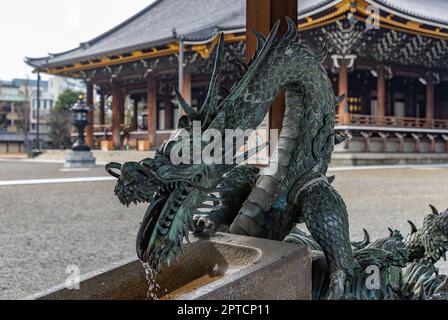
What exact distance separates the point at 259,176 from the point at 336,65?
13.7 m

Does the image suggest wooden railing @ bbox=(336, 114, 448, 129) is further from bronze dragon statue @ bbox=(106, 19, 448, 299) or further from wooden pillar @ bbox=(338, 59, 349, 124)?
bronze dragon statue @ bbox=(106, 19, 448, 299)

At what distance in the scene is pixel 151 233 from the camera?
1.17 metres

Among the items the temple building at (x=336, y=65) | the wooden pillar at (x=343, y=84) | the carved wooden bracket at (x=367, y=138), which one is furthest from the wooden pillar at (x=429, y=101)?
the wooden pillar at (x=343, y=84)

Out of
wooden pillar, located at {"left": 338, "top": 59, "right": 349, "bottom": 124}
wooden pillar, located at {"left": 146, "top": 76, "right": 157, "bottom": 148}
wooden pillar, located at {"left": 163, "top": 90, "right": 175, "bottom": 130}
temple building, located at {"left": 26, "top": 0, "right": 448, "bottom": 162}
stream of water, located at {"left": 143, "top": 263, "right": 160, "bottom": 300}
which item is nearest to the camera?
stream of water, located at {"left": 143, "top": 263, "right": 160, "bottom": 300}

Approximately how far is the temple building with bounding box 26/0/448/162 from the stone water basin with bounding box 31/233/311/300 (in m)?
11.3

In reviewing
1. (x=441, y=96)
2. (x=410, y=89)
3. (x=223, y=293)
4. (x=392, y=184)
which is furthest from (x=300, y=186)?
(x=441, y=96)

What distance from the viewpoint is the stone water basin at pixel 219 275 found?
1144 mm

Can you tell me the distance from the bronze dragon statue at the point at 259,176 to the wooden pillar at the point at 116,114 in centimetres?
1806

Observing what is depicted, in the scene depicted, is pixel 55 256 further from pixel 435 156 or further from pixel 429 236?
pixel 435 156

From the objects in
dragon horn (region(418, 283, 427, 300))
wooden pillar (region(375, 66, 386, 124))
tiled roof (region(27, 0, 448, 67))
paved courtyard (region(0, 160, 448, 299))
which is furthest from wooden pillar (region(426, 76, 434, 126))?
dragon horn (region(418, 283, 427, 300))

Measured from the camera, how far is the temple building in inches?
539

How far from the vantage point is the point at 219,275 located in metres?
1.41

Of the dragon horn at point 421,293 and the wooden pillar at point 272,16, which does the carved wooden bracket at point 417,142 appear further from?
the dragon horn at point 421,293

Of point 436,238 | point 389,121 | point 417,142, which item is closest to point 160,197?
point 436,238
